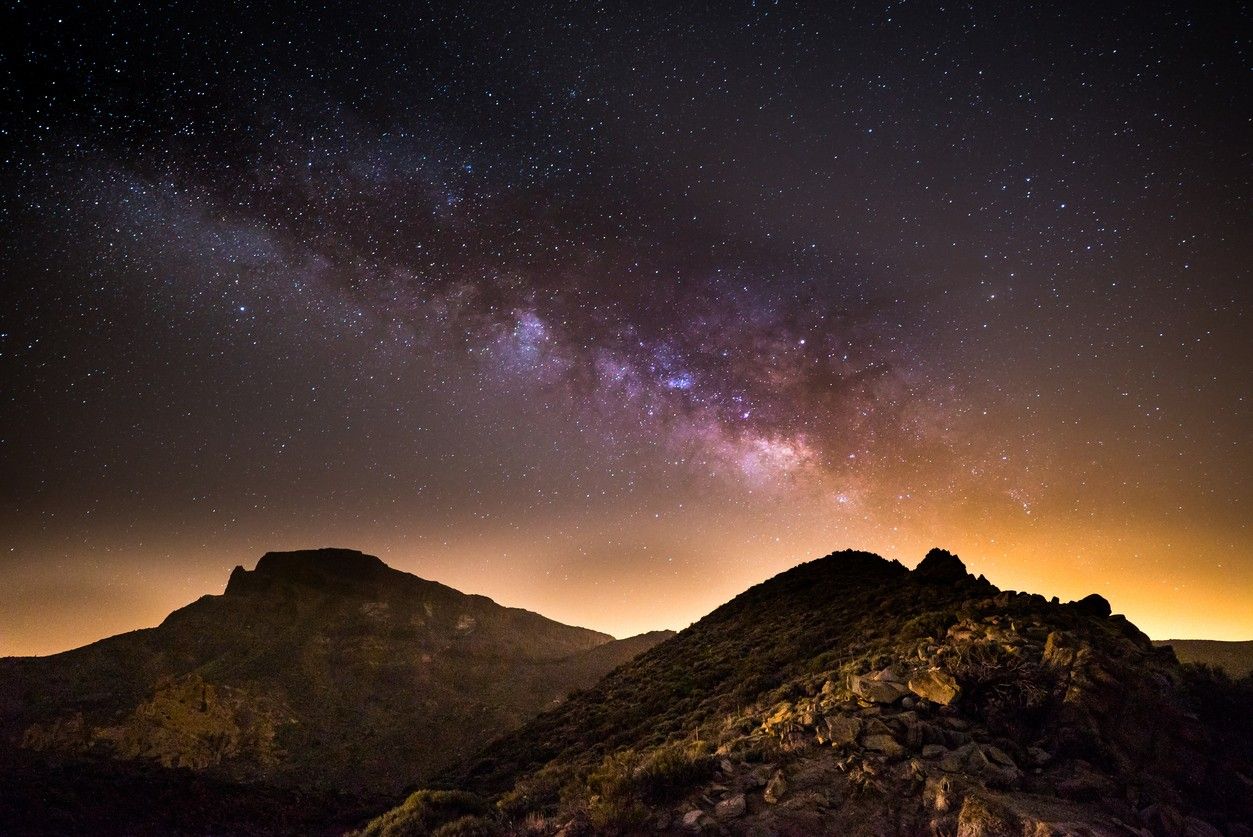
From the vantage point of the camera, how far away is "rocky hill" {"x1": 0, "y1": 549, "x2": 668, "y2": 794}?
138ft

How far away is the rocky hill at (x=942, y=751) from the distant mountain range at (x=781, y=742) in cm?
5

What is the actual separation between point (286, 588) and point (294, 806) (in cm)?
6250

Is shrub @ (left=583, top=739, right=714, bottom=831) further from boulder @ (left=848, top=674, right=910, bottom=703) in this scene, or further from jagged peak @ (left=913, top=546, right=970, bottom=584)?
jagged peak @ (left=913, top=546, right=970, bottom=584)

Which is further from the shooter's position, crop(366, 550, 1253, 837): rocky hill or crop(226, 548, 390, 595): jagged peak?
crop(226, 548, 390, 595): jagged peak

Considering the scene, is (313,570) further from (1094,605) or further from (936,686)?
(1094,605)

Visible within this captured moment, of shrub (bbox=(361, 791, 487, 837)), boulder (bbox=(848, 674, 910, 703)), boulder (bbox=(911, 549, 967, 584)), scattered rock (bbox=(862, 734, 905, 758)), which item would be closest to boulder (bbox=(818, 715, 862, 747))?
scattered rock (bbox=(862, 734, 905, 758))

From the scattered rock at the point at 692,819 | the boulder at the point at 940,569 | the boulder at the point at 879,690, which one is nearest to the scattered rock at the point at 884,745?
the boulder at the point at 879,690

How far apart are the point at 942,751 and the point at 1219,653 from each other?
7478cm

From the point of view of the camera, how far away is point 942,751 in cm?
1030

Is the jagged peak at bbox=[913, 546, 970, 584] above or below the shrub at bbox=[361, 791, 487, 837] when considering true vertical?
above

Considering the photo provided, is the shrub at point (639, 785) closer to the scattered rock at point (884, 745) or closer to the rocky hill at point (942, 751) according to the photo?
the rocky hill at point (942, 751)

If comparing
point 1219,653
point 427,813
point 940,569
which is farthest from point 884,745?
point 1219,653

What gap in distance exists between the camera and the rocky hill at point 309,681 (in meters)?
42.2

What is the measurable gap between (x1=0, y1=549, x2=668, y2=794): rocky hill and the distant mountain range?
43 cm
